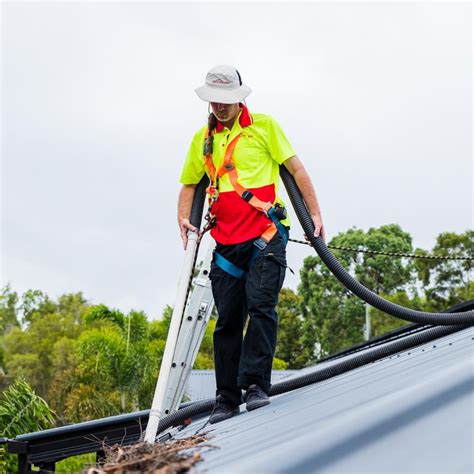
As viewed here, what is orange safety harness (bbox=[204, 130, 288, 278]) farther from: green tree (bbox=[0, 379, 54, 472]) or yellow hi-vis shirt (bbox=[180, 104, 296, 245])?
green tree (bbox=[0, 379, 54, 472])

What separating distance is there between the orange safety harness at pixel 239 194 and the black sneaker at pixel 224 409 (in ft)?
2.14

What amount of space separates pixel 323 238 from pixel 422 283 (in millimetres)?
34680

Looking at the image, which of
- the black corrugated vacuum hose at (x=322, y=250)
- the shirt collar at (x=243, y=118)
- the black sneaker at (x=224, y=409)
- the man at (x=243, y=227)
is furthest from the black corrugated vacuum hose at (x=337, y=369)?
the shirt collar at (x=243, y=118)

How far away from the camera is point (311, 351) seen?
42781mm

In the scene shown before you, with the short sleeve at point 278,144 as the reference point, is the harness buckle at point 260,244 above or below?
below

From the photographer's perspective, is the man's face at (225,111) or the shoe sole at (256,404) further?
the man's face at (225,111)

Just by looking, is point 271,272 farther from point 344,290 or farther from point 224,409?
point 344,290

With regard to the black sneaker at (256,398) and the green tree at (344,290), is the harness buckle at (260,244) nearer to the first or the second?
the black sneaker at (256,398)

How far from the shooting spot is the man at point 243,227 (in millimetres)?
3963

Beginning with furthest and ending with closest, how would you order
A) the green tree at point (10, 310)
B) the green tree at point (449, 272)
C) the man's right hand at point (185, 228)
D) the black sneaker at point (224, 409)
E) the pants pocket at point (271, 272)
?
the green tree at point (10, 310) → the green tree at point (449, 272) → the man's right hand at point (185, 228) → the black sneaker at point (224, 409) → the pants pocket at point (271, 272)

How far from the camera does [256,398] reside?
13.3 feet

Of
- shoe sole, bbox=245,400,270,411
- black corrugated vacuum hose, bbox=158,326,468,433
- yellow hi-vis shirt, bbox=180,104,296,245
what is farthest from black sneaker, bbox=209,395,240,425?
yellow hi-vis shirt, bbox=180,104,296,245

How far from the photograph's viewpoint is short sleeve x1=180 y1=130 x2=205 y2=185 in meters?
4.34

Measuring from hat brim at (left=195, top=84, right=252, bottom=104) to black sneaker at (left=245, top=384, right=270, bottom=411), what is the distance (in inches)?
54.7
